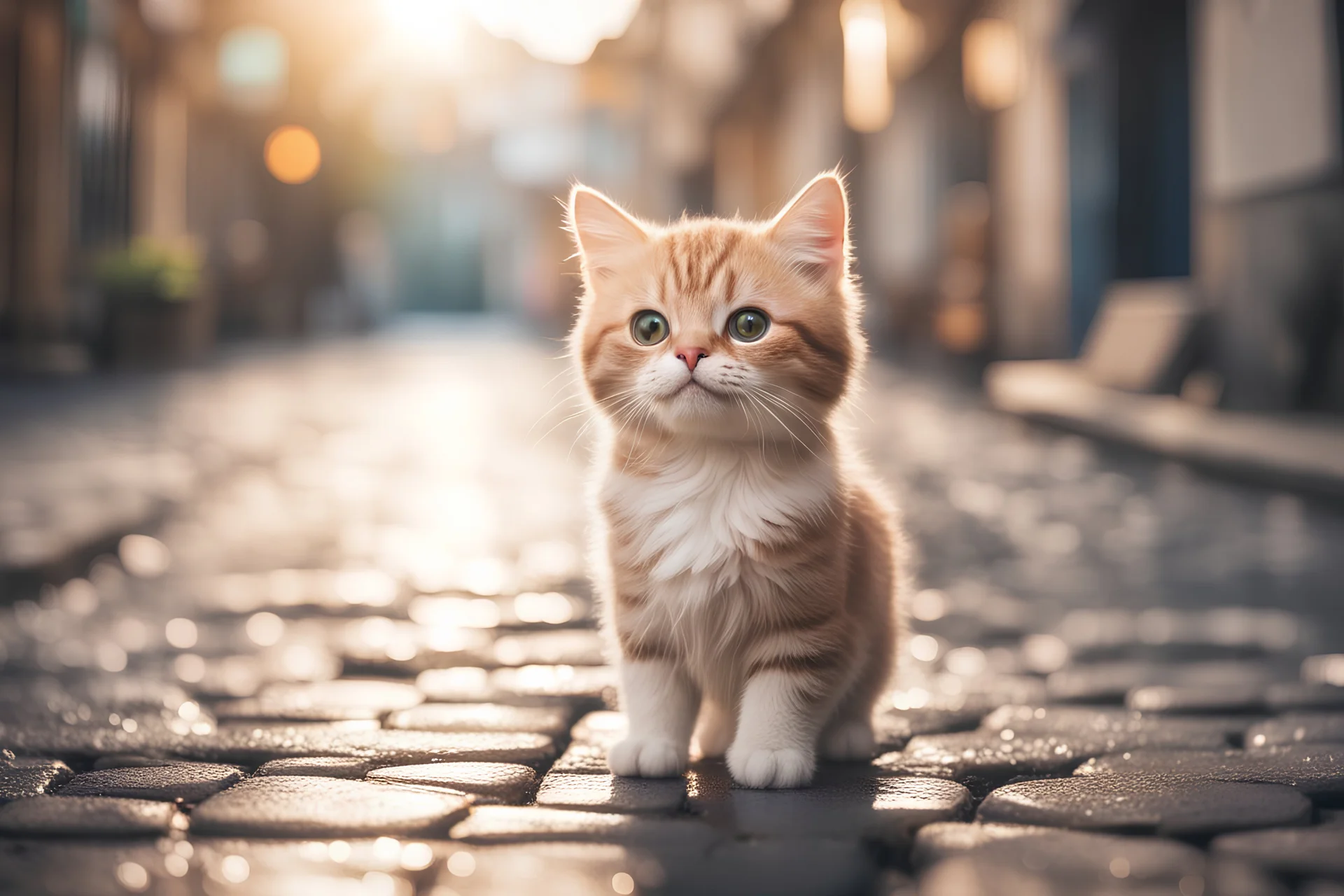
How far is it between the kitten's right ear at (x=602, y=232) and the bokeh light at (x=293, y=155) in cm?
2698

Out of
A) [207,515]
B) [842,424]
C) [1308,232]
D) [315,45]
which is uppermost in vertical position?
[315,45]

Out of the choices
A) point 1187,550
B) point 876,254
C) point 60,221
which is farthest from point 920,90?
point 1187,550

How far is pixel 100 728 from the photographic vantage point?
2576 millimetres

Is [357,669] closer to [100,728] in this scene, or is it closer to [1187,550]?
[100,728]

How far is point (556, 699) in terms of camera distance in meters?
2.86

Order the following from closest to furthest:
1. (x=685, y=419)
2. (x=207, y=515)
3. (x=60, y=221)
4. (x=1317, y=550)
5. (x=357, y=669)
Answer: (x=685, y=419)
(x=357, y=669)
(x=1317, y=550)
(x=207, y=515)
(x=60, y=221)

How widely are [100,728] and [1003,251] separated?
12.2 meters

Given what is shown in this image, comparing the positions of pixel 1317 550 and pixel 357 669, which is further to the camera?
pixel 1317 550

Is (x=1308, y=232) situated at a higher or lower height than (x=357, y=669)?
higher

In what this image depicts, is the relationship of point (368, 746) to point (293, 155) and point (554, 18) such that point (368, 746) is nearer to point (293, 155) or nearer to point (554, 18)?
point (554, 18)

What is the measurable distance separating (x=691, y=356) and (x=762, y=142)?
26154 mm

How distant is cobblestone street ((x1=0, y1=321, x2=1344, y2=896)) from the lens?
1722 millimetres

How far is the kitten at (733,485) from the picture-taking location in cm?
208

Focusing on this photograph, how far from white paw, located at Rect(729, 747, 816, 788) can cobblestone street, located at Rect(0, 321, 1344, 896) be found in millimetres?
34
